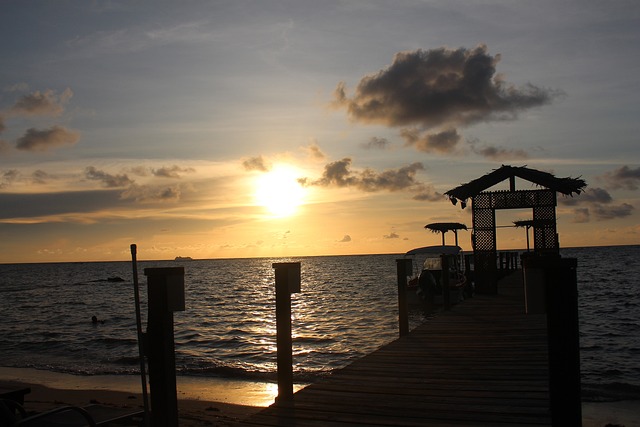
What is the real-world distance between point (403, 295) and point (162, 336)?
8.87 m

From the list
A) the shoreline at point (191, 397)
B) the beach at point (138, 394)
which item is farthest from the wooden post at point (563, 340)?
the beach at point (138, 394)

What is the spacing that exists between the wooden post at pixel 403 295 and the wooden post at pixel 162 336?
8.27m

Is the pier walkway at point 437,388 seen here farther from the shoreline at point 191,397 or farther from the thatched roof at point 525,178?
the thatched roof at point 525,178

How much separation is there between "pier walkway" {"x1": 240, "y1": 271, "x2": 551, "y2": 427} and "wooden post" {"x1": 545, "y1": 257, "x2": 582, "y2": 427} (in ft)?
3.06

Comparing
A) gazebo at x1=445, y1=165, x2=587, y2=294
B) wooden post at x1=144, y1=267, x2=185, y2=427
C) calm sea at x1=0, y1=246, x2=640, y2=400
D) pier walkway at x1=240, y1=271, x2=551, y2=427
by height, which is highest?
gazebo at x1=445, y1=165, x2=587, y2=294

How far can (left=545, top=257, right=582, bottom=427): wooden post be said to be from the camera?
4574 mm

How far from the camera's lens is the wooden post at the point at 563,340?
180 inches

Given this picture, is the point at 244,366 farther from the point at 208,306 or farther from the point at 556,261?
the point at 208,306

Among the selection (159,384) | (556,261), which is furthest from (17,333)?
(556,261)

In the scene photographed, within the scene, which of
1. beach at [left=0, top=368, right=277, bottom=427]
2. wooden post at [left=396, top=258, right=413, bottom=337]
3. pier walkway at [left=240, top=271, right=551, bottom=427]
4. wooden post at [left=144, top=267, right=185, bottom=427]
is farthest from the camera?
wooden post at [left=396, top=258, right=413, bottom=337]

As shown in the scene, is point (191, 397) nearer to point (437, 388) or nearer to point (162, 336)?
point (437, 388)

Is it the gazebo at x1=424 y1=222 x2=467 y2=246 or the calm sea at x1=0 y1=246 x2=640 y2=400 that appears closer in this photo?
the calm sea at x1=0 y1=246 x2=640 y2=400

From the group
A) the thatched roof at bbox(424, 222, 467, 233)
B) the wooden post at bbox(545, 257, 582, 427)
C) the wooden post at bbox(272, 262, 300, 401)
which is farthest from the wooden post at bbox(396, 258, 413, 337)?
the thatched roof at bbox(424, 222, 467, 233)

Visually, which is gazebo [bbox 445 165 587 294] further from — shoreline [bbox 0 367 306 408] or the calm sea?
shoreline [bbox 0 367 306 408]
